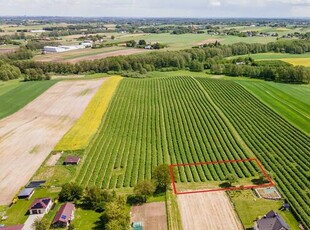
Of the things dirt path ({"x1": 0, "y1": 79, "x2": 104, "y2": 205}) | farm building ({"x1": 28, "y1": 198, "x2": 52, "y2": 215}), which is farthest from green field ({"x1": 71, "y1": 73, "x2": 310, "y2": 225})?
dirt path ({"x1": 0, "y1": 79, "x2": 104, "y2": 205})

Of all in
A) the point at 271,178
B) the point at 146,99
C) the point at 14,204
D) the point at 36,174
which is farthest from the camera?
the point at 146,99

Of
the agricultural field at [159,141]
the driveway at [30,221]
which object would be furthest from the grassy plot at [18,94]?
the driveway at [30,221]

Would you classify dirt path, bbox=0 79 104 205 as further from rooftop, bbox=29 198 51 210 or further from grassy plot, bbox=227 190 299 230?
grassy plot, bbox=227 190 299 230

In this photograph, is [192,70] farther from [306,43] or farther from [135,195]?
[135,195]

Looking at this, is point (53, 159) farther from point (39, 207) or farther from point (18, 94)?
point (18, 94)

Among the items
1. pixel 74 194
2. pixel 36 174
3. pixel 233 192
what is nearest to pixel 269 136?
pixel 233 192

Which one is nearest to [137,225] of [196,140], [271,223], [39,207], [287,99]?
[39,207]
